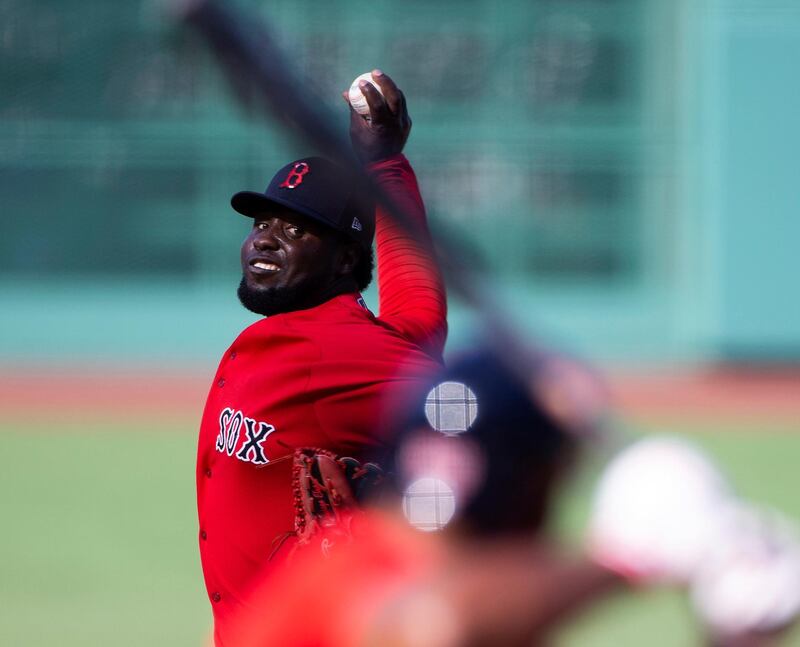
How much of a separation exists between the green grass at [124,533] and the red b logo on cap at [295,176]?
1302 mm

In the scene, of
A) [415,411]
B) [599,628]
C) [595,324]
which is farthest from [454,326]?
[415,411]

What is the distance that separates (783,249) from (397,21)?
517 centimetres

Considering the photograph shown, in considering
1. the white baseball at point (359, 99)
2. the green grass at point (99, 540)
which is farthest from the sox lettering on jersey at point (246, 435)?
the green grass at point (99, 540)

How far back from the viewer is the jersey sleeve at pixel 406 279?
3.37m

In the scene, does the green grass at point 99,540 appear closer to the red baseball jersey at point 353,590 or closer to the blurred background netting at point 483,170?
the red baseball jersey at point 353,590

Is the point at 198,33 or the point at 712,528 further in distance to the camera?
the point at 198,33

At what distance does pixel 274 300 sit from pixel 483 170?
13141mm

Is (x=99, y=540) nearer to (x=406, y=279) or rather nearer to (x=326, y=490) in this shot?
(x=406, y=279)

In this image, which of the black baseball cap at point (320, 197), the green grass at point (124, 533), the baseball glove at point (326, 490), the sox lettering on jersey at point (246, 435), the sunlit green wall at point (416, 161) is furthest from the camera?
the sunlit green wall at point (416, 161)

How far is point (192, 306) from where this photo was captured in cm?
1619

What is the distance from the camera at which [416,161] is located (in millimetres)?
16047

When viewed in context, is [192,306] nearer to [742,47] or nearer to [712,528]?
[742,47]

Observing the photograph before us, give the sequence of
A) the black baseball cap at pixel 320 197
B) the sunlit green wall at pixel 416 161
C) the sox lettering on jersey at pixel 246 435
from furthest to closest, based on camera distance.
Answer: the sunlit green wall at pixel 416 161 < the black baseball cap at pixel 320 197 < the sox lettering on jersey at pixel 246 435

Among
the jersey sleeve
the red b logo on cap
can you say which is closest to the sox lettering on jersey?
the jersey sleeve
